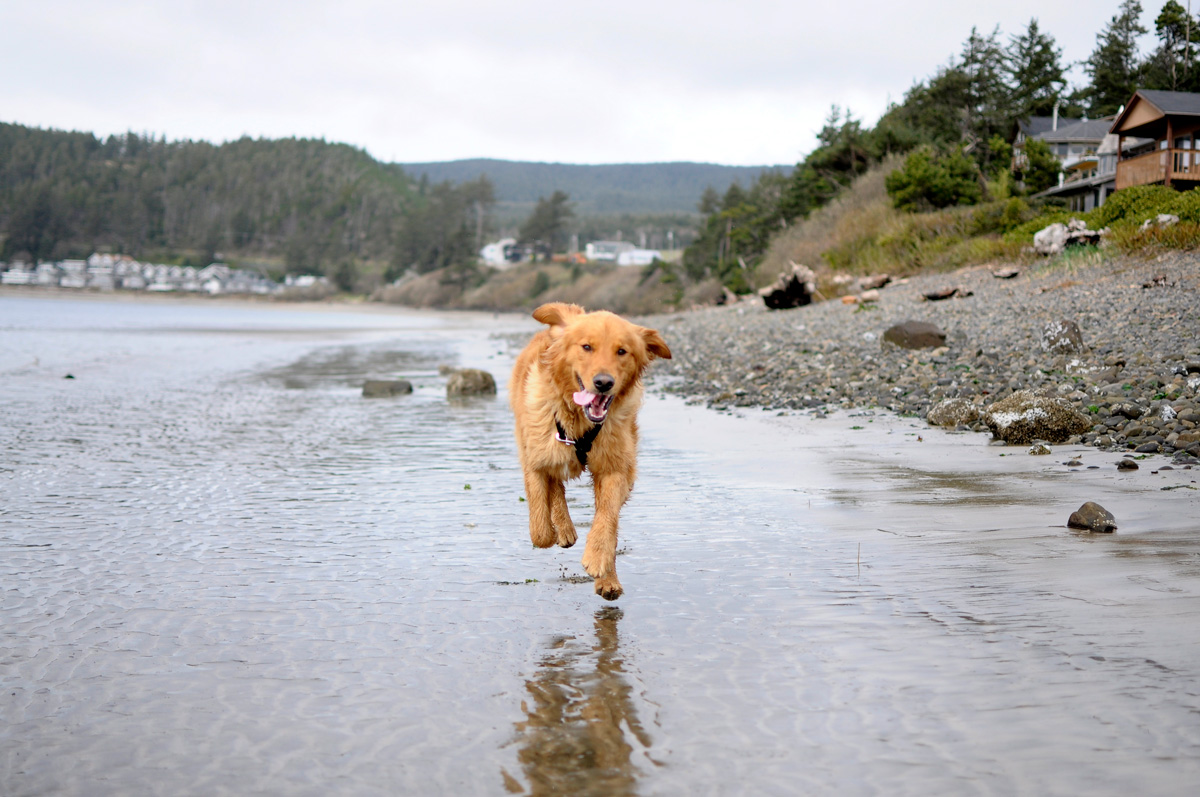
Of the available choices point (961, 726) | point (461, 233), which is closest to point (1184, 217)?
point (961, 726)

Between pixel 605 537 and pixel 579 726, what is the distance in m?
1.56

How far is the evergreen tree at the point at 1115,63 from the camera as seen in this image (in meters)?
58.2

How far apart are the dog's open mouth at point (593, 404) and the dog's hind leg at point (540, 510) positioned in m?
0.65

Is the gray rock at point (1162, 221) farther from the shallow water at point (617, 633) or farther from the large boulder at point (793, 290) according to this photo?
the shallow water at point (617, 633)

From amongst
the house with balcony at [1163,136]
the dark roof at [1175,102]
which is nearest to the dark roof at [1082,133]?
the house with balcony at [1163,136]

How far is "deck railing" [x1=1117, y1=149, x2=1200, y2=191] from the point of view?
2827 cm

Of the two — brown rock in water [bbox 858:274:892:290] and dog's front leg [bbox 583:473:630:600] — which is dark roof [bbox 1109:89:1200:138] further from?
dog's front leg [bbox 583:473:630:600]

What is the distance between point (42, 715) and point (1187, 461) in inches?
304

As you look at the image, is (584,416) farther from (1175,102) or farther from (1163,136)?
(1163,136)

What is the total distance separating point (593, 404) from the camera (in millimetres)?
4953

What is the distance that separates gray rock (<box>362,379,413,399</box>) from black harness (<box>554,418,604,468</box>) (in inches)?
467

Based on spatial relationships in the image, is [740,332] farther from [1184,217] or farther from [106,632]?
[106,632]

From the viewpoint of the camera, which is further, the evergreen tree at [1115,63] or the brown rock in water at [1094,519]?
the evergreen tree at [1115,63]

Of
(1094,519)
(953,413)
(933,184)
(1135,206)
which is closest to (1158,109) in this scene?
(933,184)
